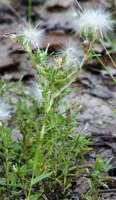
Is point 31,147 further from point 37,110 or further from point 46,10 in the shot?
point 46,10

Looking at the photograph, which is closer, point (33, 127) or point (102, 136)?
point (33, 127)

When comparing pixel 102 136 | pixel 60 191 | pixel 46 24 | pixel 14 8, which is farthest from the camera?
pixel 14 8

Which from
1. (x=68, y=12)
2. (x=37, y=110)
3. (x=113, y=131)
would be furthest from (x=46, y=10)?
(x=37, y=110)

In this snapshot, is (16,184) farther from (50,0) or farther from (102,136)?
(50,0)

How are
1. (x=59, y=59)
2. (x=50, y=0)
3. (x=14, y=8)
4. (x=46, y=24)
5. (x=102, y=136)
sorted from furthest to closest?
(x=50, y=0), (x=14, y=8), (x=46, y=24), (x=102, y=136), (x=59, y=59)

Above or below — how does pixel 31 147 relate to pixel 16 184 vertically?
above

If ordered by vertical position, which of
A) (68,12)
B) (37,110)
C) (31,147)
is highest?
(68,12)

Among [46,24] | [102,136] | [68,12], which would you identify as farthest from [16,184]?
[68,12]
